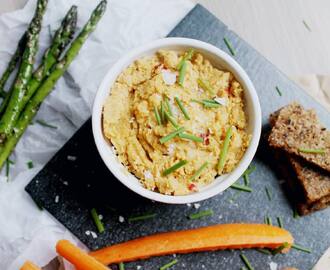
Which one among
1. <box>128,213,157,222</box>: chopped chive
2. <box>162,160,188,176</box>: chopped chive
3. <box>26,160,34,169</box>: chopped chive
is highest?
<box>162,160,188,176</box>: chopped chive

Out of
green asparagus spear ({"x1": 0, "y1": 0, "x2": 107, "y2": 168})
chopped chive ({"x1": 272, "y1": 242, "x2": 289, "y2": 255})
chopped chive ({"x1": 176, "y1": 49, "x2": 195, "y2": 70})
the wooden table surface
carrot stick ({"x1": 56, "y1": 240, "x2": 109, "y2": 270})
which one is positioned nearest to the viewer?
chopped chive ({"x1": 176, "y1": 49, "x2": 195, "y2": 70})

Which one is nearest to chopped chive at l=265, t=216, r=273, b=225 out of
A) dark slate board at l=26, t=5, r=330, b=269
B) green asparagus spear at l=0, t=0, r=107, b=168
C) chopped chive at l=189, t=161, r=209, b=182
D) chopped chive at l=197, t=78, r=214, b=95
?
dark slate board at l=26, t=5, r=330, b=269

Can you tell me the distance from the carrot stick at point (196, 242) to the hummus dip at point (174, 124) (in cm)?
39

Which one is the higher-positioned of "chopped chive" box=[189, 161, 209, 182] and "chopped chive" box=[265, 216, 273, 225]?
"chopped chive" box=[189, 161, 209, 182]

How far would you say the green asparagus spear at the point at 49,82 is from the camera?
2594 millimetres

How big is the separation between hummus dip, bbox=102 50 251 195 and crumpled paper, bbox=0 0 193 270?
528 millimetres

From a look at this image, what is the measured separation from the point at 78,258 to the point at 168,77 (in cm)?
81

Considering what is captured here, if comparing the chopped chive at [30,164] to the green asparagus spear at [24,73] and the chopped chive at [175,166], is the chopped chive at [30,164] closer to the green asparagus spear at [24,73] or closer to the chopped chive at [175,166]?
the green asparagus spear at [24,73]

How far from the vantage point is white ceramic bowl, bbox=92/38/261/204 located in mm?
2146

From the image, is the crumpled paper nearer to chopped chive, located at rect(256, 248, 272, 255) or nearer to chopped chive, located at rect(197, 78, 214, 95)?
chopped chive, located at rect(197, 78, 214, 95)

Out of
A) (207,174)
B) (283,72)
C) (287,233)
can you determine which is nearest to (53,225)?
(207,174)

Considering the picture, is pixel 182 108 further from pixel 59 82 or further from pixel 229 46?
pixel 59 82

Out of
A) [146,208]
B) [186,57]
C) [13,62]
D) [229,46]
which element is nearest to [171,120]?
[186,57]

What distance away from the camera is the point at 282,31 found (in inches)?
113
